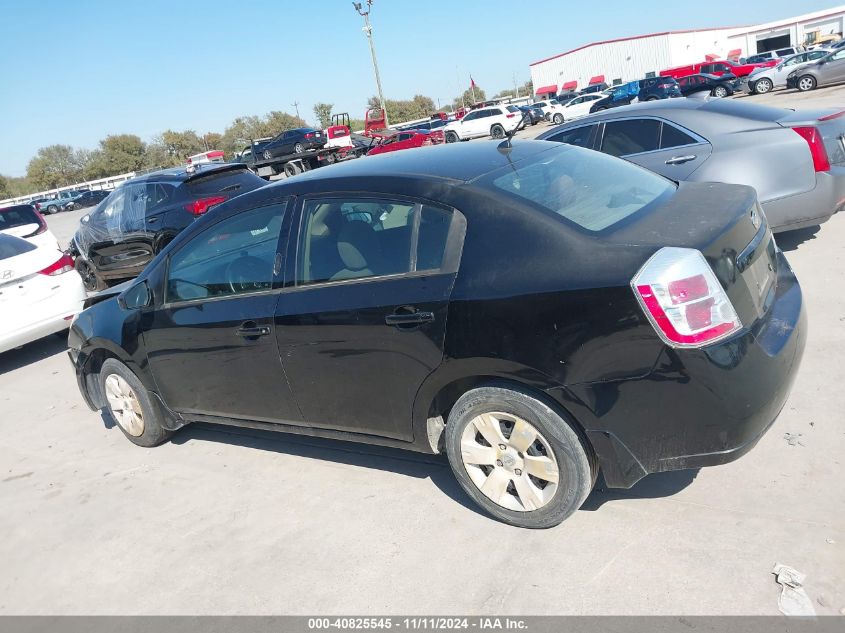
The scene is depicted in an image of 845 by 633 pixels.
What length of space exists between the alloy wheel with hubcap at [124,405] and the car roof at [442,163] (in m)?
2.01

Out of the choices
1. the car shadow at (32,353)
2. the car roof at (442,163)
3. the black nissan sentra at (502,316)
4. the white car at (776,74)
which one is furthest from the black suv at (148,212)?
the white car at (776,74)

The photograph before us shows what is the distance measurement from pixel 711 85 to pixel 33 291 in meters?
34.8

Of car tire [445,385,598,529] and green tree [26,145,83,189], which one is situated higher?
green tree [26,145,83,189]

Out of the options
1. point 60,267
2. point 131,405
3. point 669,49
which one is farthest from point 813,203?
point 669,49

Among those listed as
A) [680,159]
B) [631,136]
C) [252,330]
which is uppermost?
[631,136]

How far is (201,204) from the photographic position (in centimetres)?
963

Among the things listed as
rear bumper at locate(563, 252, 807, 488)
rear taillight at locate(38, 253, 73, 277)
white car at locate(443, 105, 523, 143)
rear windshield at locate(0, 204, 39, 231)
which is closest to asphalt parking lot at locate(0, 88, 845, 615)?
rear bumper at locate(563, 252, 807, 488)

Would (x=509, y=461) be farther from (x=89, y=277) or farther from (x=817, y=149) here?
(x=89, y=277)

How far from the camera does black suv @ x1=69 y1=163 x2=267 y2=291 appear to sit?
9641mm

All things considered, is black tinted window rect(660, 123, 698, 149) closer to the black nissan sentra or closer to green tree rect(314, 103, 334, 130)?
the black nissan sentra

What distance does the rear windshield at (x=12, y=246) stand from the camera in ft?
25.3

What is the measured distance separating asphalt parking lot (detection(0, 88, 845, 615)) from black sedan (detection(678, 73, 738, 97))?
109 ft

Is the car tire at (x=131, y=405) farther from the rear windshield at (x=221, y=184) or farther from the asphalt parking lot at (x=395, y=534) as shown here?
the rear windshield at (x=221, y=184)
